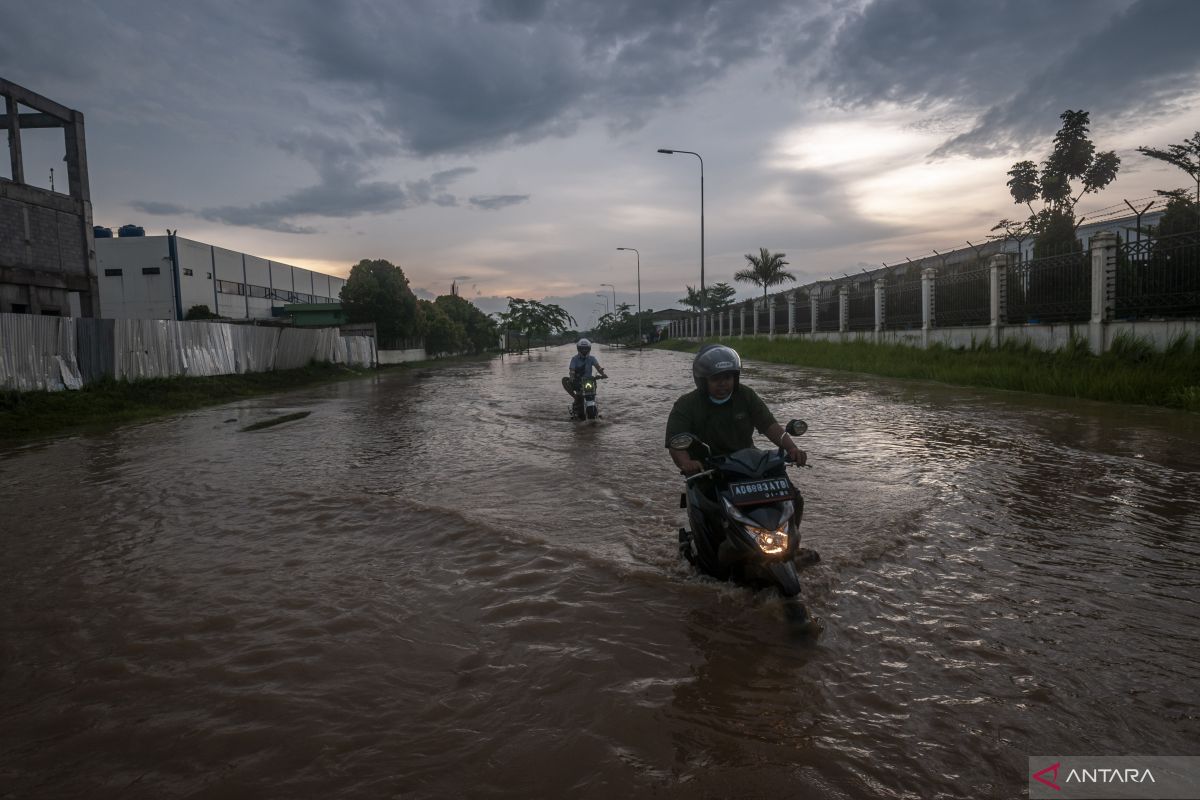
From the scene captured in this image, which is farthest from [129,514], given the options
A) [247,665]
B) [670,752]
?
[670,752]

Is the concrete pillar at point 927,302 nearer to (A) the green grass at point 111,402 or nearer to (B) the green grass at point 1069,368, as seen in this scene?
(B) the green grass at point 1069,368

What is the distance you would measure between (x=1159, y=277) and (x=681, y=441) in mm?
14681

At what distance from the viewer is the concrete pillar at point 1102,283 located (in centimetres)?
1427

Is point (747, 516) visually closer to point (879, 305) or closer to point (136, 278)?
point (879, 305)

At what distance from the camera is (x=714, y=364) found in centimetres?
404

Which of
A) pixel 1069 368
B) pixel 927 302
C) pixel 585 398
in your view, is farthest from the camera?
pixel 927 302

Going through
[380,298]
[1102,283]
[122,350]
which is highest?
[380,298]

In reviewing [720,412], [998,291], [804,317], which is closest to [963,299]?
[998,291]

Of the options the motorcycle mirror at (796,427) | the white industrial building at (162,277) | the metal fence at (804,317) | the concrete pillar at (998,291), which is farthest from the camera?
the white industrial building at (162,277)

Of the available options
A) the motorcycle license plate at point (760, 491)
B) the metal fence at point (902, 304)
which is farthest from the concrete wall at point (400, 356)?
the motorcycle license plate at point (760, 491)

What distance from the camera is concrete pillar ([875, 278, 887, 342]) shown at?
2548 cm

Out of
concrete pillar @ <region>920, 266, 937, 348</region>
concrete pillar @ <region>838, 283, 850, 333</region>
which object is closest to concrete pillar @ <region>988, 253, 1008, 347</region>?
concrete pillar @ <region>920, 266, 937, 348</region>

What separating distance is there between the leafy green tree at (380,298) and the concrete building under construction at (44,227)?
68.4ft

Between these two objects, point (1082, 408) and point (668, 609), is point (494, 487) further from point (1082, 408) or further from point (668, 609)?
point (1082, 408)
